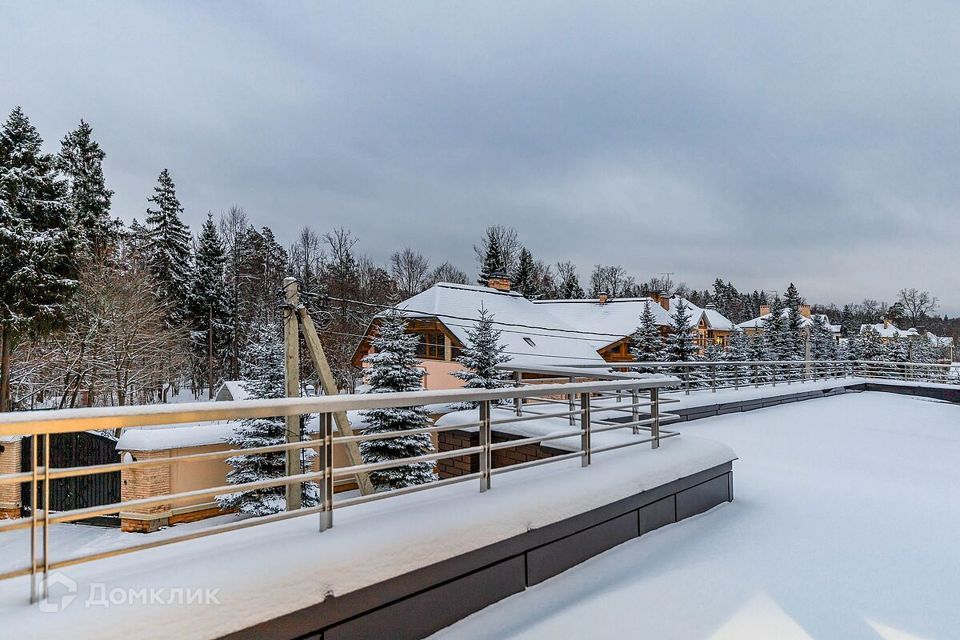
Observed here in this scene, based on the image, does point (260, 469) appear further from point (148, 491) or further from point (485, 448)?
point (485, 448)

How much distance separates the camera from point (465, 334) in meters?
21.0

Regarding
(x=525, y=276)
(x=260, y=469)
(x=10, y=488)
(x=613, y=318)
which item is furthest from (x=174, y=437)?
(x=525, y=276)

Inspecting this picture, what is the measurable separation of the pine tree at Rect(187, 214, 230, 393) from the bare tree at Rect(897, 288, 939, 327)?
8227cm

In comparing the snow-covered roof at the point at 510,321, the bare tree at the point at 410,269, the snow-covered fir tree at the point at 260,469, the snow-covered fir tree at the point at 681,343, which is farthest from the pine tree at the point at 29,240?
the bare tree at the point at 410,269

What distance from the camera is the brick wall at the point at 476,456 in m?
5.29

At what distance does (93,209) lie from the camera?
25203 mm

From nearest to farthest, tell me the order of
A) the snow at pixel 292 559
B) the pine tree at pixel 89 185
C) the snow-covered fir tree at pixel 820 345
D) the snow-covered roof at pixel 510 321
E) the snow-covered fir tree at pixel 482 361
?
the snow at pixel 292 559 → the snow-covered fir tree at pixel 482 361 → the snow-covered roof at pixel 510 321 → the pine tree at pixel 89 185 → the snow-covered fir tree at pixel 820 345

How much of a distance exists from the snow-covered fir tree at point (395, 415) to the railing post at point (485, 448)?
6.50 m

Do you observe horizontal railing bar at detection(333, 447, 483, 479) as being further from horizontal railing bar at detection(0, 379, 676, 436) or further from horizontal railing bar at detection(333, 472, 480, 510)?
horizontal railing bar at detection(0, 379, 676, 436)

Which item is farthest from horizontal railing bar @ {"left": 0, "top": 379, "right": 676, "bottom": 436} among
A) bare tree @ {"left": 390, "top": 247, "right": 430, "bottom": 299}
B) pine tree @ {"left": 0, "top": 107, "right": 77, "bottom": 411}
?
bare tree @ {"left": 390, "top": 247, "right": 430, "bottom": 299}

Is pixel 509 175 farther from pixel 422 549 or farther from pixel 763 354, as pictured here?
pixel 422 549

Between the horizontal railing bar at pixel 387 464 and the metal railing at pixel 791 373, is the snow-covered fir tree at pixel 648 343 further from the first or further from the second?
the horizontal railing bar at pixel 387 464

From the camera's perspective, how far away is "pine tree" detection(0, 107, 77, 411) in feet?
49.6

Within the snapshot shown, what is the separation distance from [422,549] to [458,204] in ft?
103
